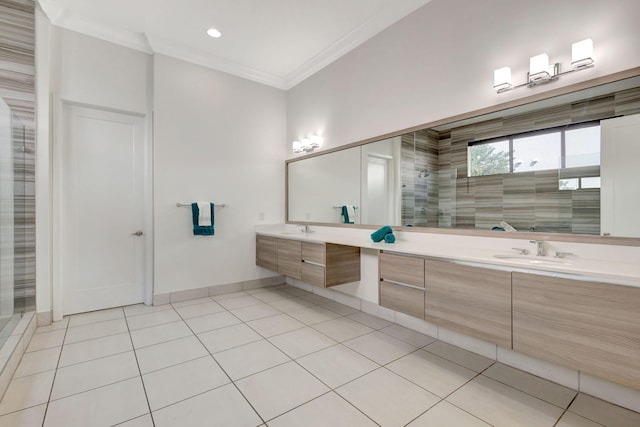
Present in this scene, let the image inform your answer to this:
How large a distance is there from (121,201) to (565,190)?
13.4ft

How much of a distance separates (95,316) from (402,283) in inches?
122

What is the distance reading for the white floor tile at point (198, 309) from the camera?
120 inches

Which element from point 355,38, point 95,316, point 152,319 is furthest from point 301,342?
point 355,38

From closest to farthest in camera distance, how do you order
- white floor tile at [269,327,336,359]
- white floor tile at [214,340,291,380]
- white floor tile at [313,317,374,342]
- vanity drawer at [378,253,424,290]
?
white floor tile at [214,340,291,380], vanity drawer at [378,253,424,290], white floor tile at [269,327,336,359], white floor tile at [313,317,374,342]

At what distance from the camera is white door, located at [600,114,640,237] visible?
1592 mm

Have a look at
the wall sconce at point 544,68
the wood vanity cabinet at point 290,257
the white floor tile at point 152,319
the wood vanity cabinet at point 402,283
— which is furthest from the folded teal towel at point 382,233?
the white floor tile at point 152,319

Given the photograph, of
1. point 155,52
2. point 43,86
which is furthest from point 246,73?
point 43,86

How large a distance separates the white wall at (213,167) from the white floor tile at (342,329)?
1.62m

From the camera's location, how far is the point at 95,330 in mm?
2648

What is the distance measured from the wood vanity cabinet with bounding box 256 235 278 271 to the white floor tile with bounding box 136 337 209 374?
1.38 meters

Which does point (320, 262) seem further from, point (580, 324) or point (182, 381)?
point (580, 324)

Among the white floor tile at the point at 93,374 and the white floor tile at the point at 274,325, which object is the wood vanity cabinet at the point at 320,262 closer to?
the white floor tile at the point at 274,325

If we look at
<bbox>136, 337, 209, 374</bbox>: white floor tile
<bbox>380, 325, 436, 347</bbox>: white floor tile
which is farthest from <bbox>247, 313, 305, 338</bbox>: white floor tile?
<bbox>380, 325, 436, 347</bbox>: white floor tile

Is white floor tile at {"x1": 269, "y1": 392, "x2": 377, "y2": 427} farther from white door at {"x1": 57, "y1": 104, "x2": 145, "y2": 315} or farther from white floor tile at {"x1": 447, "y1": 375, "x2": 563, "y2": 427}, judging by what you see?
white door at {"x1": 57, "y1": 104, "x2": 145, "y2": 315}
